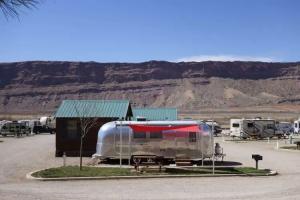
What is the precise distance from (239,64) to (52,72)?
5992 cm

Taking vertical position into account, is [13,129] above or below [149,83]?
below

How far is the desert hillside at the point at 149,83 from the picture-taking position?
16300 centimetres

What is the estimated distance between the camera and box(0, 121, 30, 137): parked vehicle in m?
65.6

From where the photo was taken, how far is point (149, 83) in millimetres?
177750

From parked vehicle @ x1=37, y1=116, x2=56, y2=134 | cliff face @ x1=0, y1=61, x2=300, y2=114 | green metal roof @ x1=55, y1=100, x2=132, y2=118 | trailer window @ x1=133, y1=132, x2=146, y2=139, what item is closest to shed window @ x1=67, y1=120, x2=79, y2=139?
green metal roof @ x1=55, y1=100, x2=132, y2=118

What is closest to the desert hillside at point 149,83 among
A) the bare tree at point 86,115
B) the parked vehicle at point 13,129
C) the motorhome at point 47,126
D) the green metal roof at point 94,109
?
the motorhome at point 47,126

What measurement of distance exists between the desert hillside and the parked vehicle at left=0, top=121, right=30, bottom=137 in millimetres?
90270

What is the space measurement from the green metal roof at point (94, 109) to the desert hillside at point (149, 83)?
121703mm

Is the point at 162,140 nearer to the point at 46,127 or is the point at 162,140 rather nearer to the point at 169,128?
the point at 169,128

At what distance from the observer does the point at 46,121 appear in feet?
247

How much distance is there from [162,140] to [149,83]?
496 feet

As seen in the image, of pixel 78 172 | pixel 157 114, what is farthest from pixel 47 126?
pixel 78 172

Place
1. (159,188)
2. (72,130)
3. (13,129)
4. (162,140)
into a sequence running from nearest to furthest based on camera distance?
(159,188), (162,140), (72,130), (13,129)

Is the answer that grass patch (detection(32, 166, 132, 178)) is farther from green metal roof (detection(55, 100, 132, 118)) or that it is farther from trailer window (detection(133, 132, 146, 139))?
green metal roof (detection(55, 100, 132, 118))
